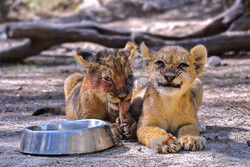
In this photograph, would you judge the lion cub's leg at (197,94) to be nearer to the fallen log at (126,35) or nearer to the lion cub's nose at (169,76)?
the lion cub's nose at (169,76)

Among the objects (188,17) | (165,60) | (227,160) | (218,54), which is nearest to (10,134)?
(165,60)

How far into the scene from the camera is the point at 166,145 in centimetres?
445

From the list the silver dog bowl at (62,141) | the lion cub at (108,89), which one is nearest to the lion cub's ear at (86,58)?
the lion cub at (108,89)

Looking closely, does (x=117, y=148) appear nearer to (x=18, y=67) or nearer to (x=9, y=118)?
(x=9, y=118)

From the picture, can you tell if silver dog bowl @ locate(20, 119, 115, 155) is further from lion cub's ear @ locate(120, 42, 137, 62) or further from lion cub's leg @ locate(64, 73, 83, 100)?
lion cub's leg @ locate(64, 73, 83, 100)

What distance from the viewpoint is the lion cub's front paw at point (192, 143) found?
14.7 feet

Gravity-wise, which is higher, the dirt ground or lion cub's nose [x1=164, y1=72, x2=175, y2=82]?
lion cub's nose [x1=164, y1=72, x2=175, y2=82]

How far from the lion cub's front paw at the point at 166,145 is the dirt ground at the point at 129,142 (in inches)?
3.6

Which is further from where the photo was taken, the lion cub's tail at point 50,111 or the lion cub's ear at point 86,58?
the lion cub's tail at point 50,111

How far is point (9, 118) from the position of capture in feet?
21.9

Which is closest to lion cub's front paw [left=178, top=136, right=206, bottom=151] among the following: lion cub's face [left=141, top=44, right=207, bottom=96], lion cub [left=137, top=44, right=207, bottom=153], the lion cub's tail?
lion cub [left=137, top=44, right=207, bottom=153]

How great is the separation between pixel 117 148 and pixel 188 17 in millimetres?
17987

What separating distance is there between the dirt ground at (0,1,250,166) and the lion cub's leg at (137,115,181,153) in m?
0.10

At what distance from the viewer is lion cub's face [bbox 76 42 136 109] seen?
196 inches
